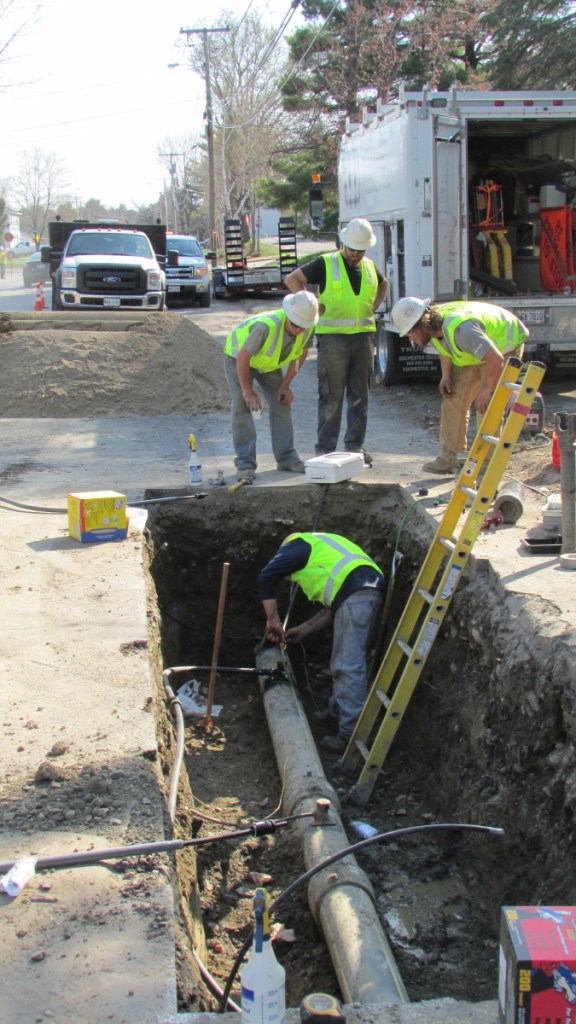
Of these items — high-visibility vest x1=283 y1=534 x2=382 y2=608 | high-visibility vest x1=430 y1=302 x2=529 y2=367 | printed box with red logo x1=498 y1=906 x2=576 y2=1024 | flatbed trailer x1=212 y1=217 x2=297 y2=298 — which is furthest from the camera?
flatbed trailer x1=212 y1=217 x2=297 y2=298

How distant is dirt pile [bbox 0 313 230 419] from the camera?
41.1 ft

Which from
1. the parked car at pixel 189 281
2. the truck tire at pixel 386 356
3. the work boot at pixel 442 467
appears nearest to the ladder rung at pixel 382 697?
the work boot at pixel 442 467

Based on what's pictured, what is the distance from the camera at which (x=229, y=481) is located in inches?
321

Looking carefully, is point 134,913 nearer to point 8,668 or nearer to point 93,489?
point 8,668

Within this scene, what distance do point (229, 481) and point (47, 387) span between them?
5.51 m

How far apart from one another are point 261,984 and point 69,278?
15899 mm

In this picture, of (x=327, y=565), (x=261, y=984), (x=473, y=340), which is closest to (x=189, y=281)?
(x=473, y=340)

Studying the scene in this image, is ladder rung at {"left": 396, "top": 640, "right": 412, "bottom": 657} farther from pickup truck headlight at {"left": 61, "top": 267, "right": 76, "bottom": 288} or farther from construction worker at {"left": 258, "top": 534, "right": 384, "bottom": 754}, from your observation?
pickup truck headlight at {"left": 61, "top": 267, "right": 76, "bottom": 288}

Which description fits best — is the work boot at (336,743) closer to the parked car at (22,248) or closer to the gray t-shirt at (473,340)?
the gray t-shirt at (473,340)

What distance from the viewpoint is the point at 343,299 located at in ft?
26.3

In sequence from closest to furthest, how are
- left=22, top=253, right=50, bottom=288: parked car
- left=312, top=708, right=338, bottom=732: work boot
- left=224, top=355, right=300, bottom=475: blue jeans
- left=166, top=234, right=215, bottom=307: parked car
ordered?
left=312, top=708, right=338, bottom=732: work boot < left=224, top=355, right=300, bottom=475: blue jeans < left=166, top=234, right=215, bottom=307: parked car < left=22, top=253, right=50, bottom=288: parked car

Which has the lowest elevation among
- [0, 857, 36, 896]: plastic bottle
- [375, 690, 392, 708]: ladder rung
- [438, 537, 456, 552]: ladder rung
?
[375, 690, 392, 708]: ladder rung

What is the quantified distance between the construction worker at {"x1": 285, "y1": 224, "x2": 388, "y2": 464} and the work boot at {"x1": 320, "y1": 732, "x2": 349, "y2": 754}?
10.1ft

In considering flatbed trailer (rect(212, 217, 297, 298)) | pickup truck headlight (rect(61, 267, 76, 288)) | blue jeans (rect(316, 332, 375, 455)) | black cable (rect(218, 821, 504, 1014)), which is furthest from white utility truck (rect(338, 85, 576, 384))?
flatbed trailer (rect(212, 217, 297, 298))
